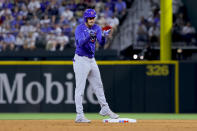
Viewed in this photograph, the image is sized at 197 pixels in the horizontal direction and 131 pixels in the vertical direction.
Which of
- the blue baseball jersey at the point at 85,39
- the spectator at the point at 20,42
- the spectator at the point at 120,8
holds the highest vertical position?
the spectator at the point at 120,8

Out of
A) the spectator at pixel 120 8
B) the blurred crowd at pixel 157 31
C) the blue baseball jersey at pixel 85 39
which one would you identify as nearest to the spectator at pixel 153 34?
the blurred crowd at pixel 157 31

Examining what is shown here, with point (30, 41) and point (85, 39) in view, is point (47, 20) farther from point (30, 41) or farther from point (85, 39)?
point (85, 39)

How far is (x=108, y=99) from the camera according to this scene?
1670 cm

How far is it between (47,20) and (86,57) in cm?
1011

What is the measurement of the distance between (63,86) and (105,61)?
1.42 m

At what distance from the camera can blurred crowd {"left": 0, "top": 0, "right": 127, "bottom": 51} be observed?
67.1ft

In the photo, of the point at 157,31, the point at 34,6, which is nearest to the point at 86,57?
the point at 157,31

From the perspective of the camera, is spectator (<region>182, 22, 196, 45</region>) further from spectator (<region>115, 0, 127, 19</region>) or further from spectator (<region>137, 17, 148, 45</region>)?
spectator (<region>115, 0, 127, 19</region>)

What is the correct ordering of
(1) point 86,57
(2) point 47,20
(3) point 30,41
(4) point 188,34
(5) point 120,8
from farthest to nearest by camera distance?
1. (5) point 120,8
2. (2) point 47,20
3. (3) point 30,41
4. (4) point 188,34
5. (1) point 86,57

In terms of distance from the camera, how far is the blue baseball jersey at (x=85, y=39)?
37.3 ft

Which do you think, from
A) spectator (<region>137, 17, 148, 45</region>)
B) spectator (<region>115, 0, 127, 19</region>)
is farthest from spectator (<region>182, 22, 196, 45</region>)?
spectator (<region>115, 0, 127, 19</region>)

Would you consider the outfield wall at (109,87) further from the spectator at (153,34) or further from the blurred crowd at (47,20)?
the spectator at (153,34)

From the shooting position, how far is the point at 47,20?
2161cm

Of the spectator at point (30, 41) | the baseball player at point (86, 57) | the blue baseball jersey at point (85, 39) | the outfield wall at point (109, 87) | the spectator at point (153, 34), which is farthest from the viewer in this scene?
the spectator at point (30, 41)
